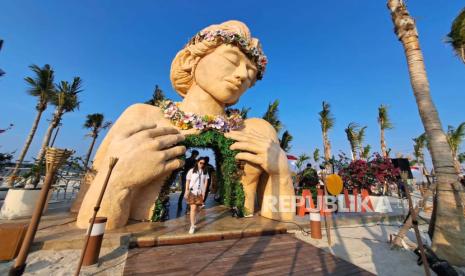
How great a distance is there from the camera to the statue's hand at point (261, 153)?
633 centimetres

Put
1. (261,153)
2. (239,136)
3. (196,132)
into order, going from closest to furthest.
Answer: (261,153) → (196,132) → (239,136)

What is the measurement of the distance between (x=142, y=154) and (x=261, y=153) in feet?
10.4

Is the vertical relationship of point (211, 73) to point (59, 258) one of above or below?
above

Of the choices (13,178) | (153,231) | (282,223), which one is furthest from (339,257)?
(13,178)

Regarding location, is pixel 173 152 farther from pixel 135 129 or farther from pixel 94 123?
pixel 94 123

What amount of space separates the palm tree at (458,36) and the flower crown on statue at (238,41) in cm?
1087

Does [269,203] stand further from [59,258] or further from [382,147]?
[382,147]

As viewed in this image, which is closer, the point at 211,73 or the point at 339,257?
the point at 339,257

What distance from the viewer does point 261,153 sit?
6.38 metres

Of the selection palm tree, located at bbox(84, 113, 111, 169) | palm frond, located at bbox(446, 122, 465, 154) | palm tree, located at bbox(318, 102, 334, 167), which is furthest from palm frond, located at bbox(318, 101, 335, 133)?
palm tree, located at bbox(84, 113, 111, 169)

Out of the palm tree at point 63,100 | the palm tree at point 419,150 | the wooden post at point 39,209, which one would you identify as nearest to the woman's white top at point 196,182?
the wooden post at point 39,209

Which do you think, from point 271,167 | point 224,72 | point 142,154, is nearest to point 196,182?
point 142,154

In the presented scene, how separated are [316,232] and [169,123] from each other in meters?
4.91

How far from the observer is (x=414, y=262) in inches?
168
